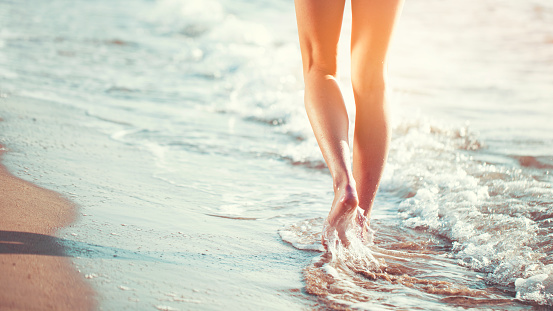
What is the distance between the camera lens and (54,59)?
20.8 feet

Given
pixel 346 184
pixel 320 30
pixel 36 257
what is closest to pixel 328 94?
pixel 320 30

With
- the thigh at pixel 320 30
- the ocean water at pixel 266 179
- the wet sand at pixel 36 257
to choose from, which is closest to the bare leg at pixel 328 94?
the thigh at pixel 320 30

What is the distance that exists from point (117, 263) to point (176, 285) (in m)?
0.21

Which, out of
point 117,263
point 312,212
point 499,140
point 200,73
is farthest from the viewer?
point 200,73

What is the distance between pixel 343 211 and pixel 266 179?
126cm

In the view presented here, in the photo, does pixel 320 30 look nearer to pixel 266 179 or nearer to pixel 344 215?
pixel 344 215

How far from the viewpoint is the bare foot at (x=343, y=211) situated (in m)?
1.88

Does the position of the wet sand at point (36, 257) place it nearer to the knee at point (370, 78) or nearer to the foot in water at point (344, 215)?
the foot in water at point (344, 215)

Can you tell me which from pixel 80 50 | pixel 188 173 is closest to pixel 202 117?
pixel 188 173

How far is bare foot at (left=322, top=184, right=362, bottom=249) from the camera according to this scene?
1878 mm

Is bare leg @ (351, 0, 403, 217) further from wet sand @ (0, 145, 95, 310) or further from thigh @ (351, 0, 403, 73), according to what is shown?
wet sand @ (0, 145, 95, 310)

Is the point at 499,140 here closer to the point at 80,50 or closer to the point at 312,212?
the point at 312,212

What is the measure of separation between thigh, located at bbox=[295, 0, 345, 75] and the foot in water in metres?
0.48

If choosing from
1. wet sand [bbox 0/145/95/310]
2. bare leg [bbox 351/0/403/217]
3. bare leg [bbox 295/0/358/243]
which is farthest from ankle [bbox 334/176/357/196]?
wet sand [bbox 0/145/95/310]
